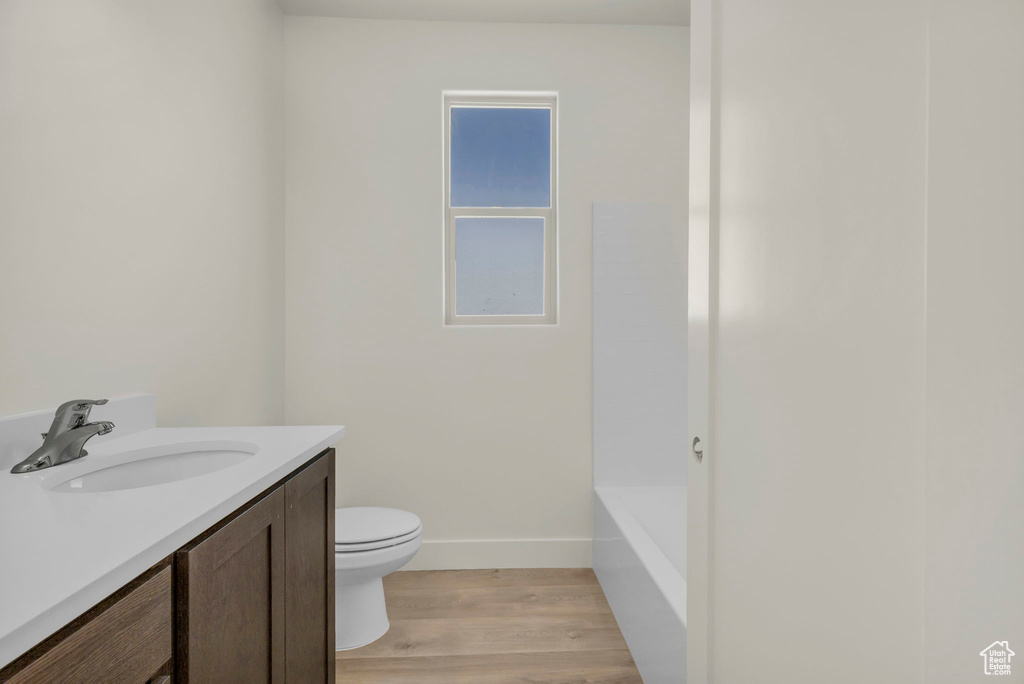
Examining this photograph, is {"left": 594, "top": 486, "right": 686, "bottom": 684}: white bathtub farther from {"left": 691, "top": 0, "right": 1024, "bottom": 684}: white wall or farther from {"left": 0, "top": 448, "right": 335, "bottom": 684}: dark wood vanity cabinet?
{"left": 0, "top": 448, "right": 335, "bottom": 684}: dark wood vanity cabinet

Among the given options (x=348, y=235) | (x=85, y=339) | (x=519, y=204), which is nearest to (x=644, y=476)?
(x=519, y=204)

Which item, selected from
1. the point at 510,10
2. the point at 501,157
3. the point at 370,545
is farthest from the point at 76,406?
the point at 510,10

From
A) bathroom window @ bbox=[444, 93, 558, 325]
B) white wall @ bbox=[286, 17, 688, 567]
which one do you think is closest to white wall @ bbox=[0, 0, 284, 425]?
white wall @ bbox=[286, 17, 688, 567]

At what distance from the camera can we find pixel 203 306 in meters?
→ 1.90

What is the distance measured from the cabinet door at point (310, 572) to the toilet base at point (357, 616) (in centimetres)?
56

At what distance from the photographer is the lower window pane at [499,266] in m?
2.80

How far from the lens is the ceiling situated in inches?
99.4

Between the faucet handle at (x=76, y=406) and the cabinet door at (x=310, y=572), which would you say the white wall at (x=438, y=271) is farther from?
the faucet handle at (x=76, y=406)

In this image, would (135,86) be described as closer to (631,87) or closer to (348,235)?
(348,235)

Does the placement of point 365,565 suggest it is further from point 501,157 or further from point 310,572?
point 501,157

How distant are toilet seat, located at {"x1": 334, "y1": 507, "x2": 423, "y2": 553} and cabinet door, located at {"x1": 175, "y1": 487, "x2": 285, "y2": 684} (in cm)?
74

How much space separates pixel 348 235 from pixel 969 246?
2487 millimetres

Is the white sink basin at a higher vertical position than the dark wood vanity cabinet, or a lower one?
higher

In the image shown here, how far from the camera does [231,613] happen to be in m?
0.92
